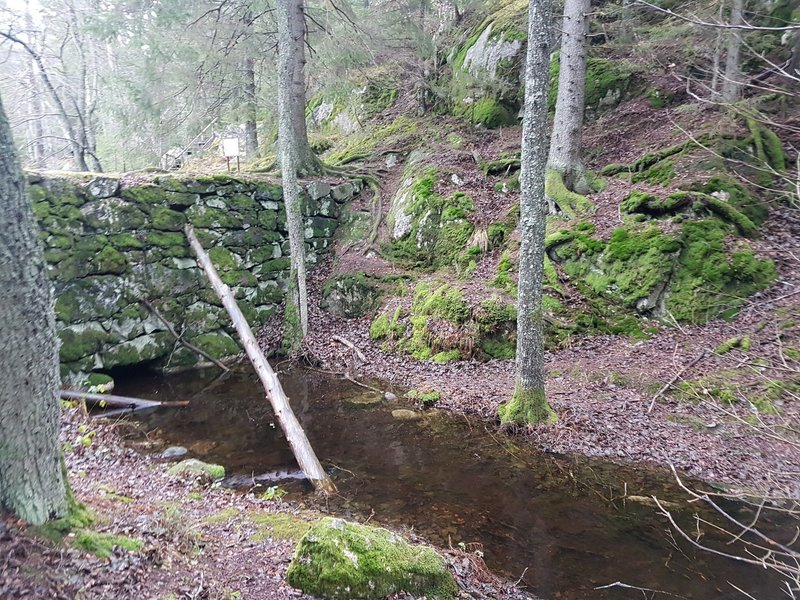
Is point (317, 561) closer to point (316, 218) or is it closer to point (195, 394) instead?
point (195, 394)

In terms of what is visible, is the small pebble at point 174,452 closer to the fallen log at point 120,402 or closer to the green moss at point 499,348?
the fallen log at point 120,402

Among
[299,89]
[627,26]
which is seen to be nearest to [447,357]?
[299,89]

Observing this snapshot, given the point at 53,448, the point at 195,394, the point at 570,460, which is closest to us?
the point at 53,448

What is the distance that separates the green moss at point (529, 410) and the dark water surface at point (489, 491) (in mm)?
331

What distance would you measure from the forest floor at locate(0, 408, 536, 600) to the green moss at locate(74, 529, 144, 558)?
0.01m

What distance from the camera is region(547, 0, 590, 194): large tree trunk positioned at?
9719mm

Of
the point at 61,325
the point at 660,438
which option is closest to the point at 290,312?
the point at 61,325

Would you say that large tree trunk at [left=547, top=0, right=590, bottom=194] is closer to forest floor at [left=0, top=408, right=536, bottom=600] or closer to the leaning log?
the leaning log

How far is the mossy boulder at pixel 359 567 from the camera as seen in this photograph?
3.05 metres

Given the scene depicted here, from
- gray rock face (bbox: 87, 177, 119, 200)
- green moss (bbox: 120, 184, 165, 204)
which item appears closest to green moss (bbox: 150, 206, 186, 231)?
green moss (bbox: 120, 184, 165, 204)

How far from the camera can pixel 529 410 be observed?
6453 mm

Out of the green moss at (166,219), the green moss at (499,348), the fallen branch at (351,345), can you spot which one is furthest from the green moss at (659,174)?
the green moss at (166,219)

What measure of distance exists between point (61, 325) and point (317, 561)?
7.72 m

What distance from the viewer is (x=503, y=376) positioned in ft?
26.1
